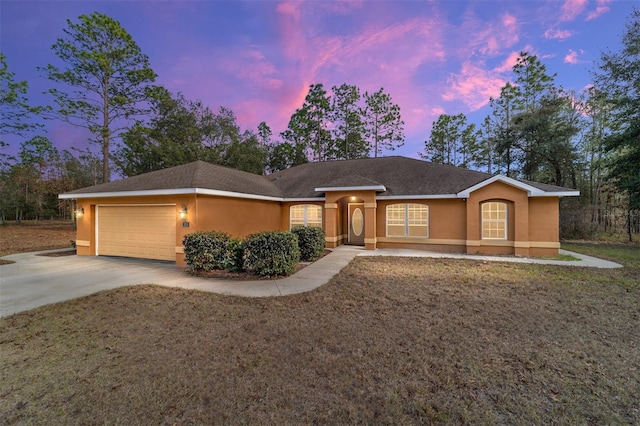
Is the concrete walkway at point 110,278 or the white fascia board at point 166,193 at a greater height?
the white fascia board at point 166,193

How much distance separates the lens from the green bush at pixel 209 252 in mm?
7879

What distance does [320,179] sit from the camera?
52.3 ft

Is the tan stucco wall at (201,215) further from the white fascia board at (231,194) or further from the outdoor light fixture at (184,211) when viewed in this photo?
the white fascia board at (231,194)

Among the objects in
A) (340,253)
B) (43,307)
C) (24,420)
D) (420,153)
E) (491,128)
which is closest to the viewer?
(24,420)

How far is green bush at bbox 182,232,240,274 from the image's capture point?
25.8 ft

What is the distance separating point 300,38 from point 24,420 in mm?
14686

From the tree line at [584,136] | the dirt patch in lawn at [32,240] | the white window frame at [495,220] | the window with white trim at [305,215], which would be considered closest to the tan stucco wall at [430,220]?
the white window frame at [495,220]

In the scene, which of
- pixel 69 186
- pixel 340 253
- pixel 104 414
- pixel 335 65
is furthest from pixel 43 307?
pixel 69 186

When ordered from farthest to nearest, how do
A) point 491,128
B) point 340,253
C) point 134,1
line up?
point 491,128, point 340,253, point 134,1

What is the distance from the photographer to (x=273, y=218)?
14.2 meters

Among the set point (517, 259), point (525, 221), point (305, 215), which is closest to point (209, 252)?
point (305, 215)

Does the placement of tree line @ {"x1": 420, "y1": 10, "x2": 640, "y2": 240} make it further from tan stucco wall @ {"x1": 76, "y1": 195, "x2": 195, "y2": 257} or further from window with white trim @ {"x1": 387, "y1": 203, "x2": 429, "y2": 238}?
tan stucco wall @ {"x1": 76, "y1": 195, "x2": 195, "y2": 257}

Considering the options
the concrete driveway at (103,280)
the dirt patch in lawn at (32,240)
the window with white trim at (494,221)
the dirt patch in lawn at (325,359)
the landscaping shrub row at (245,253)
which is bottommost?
the dirt patch in lawn at (325,359)

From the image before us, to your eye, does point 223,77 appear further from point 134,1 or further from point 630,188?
point 630,188
